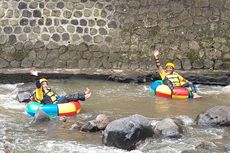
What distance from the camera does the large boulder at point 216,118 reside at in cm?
909

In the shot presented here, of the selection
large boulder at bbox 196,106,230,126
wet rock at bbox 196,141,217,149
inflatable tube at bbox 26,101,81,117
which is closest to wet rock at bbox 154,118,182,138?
wet rock at bbox 196,141,217,149

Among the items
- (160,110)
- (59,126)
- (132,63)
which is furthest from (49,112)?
(132,63)

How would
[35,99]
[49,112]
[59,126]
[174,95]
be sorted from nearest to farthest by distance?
[59,126] < [49,112] < [35,99] < [174,95]

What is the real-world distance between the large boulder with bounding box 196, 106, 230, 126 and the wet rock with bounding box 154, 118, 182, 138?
77 centimetres

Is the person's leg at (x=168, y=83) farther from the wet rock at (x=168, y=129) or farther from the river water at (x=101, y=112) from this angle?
the wet rock at (x=168, y=129)

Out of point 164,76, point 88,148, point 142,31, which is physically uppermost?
point 142,31

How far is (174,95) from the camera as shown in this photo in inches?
476

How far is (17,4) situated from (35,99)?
4.44 meters

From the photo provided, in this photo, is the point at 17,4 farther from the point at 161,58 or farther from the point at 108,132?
the point at 108,132

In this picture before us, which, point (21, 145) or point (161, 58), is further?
point (161, 58)

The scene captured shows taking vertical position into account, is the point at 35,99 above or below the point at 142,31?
below

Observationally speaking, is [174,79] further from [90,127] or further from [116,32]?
[90,127]

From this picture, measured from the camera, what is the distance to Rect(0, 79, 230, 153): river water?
7.98m

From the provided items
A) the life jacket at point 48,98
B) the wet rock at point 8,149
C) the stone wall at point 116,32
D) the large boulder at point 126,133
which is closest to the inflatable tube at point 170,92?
the stone wall at point 116,32
